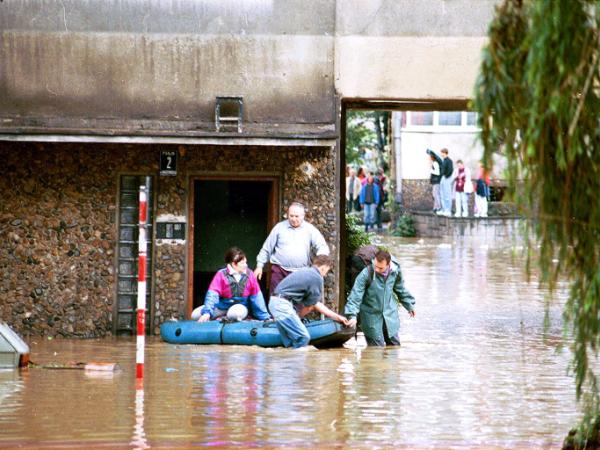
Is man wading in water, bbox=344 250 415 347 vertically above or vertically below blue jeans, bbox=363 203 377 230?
below

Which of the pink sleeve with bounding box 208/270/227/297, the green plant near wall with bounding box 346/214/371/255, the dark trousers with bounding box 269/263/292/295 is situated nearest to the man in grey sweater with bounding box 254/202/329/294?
the dark trousers with bounding box 269/263/292/295

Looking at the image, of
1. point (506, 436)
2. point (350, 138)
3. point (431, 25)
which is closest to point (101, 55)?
point (431, 25)

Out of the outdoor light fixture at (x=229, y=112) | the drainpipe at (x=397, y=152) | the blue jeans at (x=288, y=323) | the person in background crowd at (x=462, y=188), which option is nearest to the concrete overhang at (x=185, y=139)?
the outdoor light fixture at (x=229, y=112)

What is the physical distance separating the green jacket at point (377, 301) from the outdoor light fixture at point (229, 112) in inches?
105

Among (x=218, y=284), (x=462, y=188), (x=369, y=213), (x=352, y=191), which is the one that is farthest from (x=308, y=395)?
(x=352, y=191)

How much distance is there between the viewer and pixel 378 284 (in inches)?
709

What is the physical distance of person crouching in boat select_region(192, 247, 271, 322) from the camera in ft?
61.2

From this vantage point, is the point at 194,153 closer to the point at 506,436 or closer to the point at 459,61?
the point at 459,61

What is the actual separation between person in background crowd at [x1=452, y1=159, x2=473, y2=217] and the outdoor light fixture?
917 inches

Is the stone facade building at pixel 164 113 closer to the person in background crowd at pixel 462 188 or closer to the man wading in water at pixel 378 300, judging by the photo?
the man wading in water at pixel 378 300

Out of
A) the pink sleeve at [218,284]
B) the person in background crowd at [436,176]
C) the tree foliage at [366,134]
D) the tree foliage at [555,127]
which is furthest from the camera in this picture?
the tree foliage at [366,134]

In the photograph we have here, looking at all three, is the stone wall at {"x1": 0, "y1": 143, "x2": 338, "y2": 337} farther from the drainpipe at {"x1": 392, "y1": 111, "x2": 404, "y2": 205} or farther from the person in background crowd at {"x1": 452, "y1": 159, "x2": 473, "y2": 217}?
the drainpipe at {"x1": 392, "y1": 111, "x2": 404, "y2": 205}

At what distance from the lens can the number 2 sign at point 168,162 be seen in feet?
63.4

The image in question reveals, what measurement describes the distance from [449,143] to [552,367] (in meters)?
34.1
